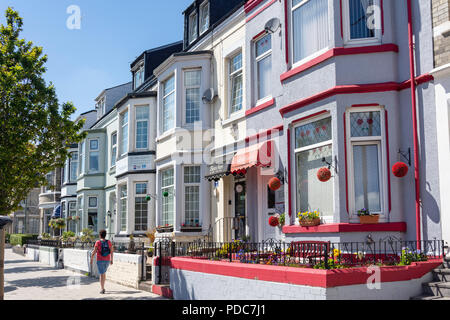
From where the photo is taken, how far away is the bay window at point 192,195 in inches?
690

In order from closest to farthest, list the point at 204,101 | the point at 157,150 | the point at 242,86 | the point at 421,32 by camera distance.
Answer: the point at 421,32, the point at 242,86, the point at 204,101, the point at 157,150

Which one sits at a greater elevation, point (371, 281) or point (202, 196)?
point (202, 196)

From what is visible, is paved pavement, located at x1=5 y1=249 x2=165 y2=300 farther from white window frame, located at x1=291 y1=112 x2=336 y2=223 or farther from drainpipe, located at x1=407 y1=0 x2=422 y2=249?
drainpipe, located at x1=407 y1=0 x2=422 y2=249

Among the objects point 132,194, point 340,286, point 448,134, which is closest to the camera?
point 340,286

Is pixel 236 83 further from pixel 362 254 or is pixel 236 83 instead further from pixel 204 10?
pixel 362 254

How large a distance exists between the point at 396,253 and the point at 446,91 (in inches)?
126

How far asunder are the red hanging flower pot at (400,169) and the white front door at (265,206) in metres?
4.73

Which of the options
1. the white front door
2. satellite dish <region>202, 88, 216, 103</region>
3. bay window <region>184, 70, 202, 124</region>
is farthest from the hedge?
the white front door

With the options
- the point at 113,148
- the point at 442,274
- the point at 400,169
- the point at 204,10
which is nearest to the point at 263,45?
the point at 204,10

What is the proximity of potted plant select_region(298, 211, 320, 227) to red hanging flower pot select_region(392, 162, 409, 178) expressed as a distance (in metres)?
1.97
